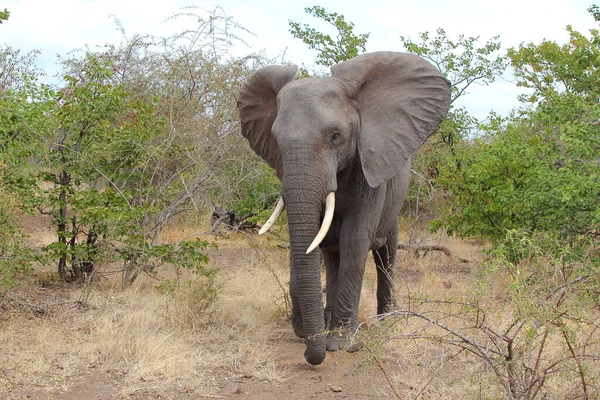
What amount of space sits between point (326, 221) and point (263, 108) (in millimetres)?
1682

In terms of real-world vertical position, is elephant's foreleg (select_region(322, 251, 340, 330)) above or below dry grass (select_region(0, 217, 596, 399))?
above

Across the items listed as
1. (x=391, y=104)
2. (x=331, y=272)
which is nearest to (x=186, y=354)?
(x=331, y=272)

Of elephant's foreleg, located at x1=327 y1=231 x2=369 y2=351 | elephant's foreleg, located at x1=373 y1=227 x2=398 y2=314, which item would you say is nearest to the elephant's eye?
elephant's foreleg, located at x1=327 y1=231 x2=369 y2=351

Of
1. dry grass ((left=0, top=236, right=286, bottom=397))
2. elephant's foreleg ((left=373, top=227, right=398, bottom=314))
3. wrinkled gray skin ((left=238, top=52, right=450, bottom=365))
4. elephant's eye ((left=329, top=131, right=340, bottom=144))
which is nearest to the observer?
dry grass ((left=0, top=236, right=286, bottom=397))

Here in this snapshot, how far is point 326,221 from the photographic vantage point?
5707mm

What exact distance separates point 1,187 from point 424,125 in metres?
3.88

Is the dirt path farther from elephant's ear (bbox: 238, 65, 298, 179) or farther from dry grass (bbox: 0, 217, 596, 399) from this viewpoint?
elephant's ear (bbox: 238, 65, 298, 179)

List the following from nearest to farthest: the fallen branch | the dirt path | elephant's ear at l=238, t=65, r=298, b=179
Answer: the dirt path
elephant's ear at l=238, t=65, r=298, b=179
the fallen branch

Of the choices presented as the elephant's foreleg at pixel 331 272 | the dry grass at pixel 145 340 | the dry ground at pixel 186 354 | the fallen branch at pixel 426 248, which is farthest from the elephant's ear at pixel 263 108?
the fallen branch at pixel 426 248

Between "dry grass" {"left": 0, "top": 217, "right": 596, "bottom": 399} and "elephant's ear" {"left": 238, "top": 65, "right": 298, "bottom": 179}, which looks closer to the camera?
"dry grass" {"left": 0, "top": 217, "right": 596, "bottom": 399}

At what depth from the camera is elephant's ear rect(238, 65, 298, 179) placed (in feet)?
22.0

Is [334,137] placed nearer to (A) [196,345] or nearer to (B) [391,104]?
(B) [391,104]

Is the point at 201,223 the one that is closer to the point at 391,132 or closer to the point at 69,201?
the point at 69,201

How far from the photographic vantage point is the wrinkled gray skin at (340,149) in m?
5.68
